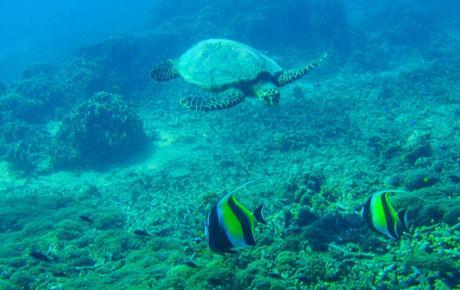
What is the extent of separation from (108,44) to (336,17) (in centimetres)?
1548

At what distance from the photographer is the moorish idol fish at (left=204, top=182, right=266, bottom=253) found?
98.3 inches

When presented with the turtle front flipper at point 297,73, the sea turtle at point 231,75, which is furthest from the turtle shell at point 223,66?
the turtle front flipper at point 297,73

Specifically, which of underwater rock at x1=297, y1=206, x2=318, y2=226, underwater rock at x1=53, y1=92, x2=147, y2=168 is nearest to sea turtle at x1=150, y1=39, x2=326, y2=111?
underwater rock at x1=297, y1=206, x2=318, y2=226

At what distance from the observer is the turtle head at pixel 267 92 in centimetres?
632

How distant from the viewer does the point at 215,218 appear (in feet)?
8.24

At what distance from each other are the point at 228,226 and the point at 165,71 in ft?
19.8

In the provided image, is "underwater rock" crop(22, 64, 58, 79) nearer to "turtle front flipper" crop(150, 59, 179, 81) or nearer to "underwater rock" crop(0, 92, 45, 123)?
A: "underwater rock" crop(0, 92, 45, 123)

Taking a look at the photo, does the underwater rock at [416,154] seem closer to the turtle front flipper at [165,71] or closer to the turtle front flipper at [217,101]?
the turtle front flipper at [217,101]

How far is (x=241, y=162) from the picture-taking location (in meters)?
9.45

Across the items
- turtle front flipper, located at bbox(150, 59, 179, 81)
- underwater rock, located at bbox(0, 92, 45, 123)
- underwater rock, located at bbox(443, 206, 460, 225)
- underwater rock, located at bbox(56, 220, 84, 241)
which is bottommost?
underwater rock, located at bbox(443, 206, 460, 225)

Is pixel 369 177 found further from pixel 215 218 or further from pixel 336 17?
pixel 336 17

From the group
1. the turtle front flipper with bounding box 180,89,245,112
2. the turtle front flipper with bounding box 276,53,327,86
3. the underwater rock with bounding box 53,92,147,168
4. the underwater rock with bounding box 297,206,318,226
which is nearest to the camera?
the underwater rock with bounding box 297,206,318,226

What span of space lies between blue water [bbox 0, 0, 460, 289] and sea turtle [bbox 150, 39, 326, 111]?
36mm

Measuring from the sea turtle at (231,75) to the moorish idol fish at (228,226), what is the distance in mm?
3914
